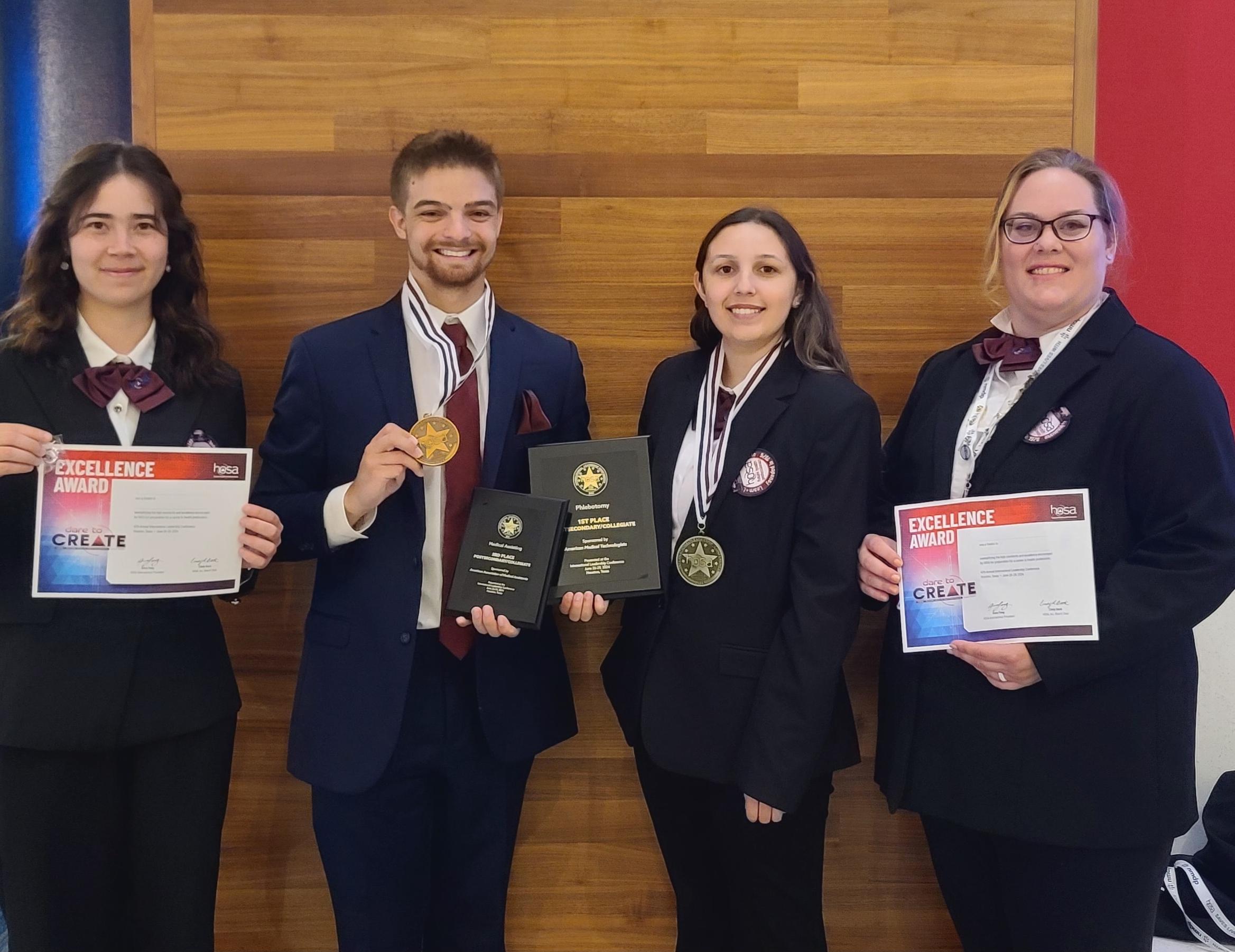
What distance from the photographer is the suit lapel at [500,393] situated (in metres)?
2.27

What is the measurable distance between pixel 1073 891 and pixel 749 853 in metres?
0.70

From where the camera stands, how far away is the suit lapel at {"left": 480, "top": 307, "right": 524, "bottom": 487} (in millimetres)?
2266

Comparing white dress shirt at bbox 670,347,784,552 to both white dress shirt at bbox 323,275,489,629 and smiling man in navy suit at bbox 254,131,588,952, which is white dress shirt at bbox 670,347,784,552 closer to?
smiling man in navy suit at bbox 254,131,588,952

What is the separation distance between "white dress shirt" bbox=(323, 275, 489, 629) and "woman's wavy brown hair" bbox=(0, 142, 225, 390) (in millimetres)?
477

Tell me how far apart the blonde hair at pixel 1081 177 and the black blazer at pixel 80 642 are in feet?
6.54

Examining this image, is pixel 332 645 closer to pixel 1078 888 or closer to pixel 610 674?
pixel 610 674

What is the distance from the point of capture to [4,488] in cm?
208

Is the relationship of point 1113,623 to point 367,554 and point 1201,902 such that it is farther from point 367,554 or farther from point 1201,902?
point 367,554

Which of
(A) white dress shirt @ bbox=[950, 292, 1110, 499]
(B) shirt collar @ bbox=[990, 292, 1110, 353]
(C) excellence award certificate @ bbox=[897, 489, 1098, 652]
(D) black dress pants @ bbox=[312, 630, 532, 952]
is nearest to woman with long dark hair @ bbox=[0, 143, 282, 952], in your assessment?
(D) black dress pants @ bbox=[312, 630, 532, 952]

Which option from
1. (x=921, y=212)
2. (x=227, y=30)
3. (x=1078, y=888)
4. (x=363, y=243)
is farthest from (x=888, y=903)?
(x=227, y=30)

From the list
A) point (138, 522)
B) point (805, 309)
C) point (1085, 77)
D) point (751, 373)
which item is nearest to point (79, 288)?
point (138, 522)

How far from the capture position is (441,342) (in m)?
2.28

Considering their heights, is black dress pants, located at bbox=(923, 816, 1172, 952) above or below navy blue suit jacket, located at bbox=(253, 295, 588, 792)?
below

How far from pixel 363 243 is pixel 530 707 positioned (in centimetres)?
152
